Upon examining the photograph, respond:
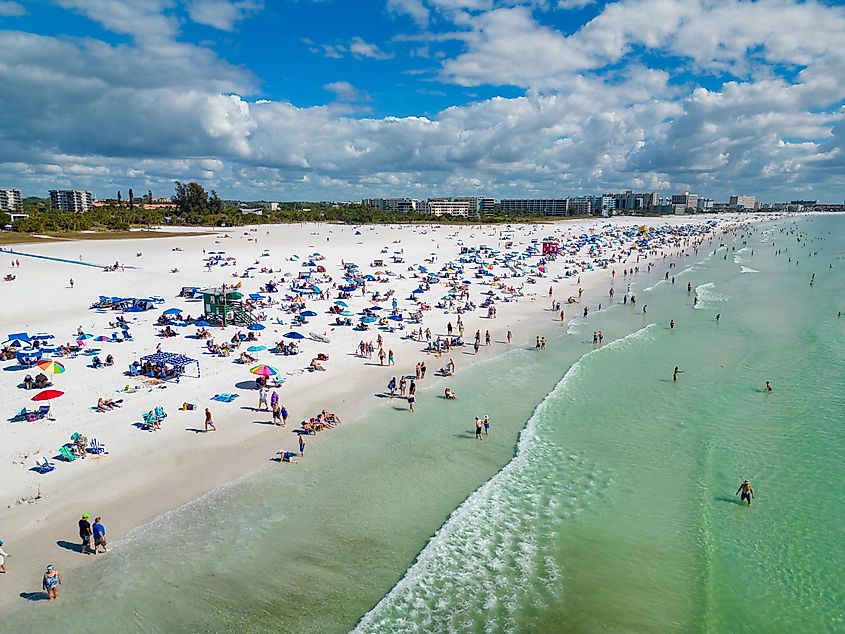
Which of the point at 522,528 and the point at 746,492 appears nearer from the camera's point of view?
the point at 522,528

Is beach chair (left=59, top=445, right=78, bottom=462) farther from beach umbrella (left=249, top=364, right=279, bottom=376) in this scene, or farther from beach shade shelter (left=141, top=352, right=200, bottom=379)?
beach umbrella (left=249, top=364, right=279, bottom=376)

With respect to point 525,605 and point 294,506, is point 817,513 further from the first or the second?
point 294,506

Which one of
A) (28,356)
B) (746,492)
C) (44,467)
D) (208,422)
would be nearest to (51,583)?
(44,467)

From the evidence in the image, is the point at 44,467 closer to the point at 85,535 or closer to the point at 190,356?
the point at 85,535

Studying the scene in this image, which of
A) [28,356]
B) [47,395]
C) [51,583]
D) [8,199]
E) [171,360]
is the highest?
[8,199]

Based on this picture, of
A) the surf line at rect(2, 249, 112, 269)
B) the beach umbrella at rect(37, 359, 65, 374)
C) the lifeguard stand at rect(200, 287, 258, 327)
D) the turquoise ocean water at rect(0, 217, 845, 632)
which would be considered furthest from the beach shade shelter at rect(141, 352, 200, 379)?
the surf line at rect(2, 249, 112, 269)
